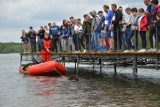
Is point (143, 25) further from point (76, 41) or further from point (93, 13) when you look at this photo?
point (76, 41)

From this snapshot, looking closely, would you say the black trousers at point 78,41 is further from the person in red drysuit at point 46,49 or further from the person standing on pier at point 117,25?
the person standing on pier at point 117,25

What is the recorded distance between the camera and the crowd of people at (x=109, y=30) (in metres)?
16.2

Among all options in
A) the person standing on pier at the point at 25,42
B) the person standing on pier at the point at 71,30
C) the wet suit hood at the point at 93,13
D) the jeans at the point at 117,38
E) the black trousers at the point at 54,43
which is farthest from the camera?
the person standing on pier at the point at 25,42

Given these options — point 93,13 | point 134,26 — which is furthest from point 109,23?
point 93,13

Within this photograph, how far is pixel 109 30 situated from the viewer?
1908 cm

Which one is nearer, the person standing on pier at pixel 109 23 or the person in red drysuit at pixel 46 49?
the person standing on pier at pixel 109 23

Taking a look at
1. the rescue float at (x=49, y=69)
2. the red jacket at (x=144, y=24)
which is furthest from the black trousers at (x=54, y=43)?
the red jacket at (x=144, y=24)

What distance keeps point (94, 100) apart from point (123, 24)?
549 centimetres

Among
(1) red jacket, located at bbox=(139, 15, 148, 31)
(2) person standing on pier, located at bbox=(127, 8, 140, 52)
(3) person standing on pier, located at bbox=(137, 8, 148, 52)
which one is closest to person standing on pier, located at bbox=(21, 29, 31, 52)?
(2) person standing on pier, located at bbox=(127, 8, 140, 52)

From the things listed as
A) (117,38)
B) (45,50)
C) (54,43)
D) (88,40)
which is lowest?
(45,50)

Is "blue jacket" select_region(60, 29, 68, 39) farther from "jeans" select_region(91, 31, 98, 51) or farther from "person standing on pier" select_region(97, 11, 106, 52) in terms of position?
"person standing on pier" select_region(97, 11, 106, 52)

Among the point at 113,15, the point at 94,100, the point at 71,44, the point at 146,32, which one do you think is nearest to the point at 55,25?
the point at 71,44

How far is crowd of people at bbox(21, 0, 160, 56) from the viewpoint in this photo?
53.1 ft

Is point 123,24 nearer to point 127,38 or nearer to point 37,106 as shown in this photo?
point 127,38
